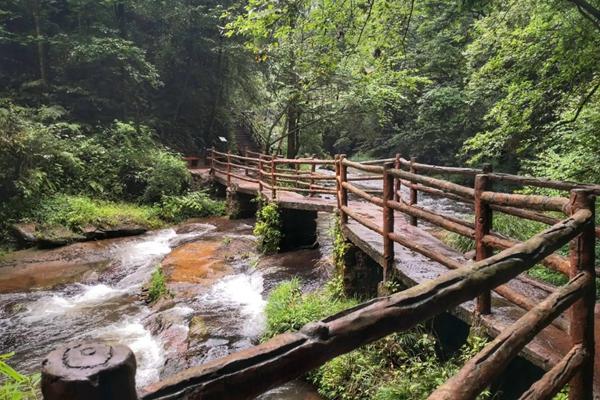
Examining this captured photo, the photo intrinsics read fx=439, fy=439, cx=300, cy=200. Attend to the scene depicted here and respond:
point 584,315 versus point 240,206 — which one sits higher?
point 584,315

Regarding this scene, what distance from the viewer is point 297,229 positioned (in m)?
10.3

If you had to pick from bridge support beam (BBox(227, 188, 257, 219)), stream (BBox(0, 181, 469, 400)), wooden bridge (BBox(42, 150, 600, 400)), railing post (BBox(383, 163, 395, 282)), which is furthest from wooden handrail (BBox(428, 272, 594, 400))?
bridge support beam (BBox(227, 188, 257, 219))

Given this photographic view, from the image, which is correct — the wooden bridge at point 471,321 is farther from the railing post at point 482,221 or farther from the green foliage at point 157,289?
the green foliage at point 157,289

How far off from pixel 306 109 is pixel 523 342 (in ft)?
52.0

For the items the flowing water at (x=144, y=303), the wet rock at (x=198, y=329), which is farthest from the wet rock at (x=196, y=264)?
the wet rock at (x=198, y=329)

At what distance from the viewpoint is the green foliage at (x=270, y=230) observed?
981 centimetres

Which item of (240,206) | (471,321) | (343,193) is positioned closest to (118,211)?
(240,206)

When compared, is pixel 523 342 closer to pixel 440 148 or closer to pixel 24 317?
pixel 24 317

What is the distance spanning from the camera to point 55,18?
1767 cm

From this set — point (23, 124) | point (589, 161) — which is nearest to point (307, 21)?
point (589, 161)

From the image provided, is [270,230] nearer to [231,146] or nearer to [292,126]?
[292,126]

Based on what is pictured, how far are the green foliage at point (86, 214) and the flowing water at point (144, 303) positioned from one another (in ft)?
2.97

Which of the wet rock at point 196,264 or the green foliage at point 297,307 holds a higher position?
the green foliage at point 297,307

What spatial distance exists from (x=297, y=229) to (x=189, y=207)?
19.3ft
